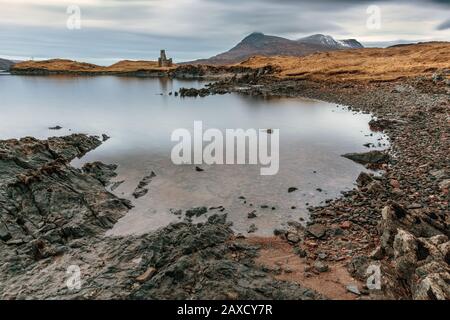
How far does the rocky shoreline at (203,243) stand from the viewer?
37.3 ft

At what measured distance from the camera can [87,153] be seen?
104 feet

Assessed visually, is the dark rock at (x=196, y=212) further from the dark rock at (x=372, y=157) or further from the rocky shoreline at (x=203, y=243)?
the dark rock at (x=372, y=157)

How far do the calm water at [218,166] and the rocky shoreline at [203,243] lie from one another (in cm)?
160

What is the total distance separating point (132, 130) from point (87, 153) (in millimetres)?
11848

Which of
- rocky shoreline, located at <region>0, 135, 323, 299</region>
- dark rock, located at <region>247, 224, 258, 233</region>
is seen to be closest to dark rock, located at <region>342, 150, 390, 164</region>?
dark rock, located at <region>247, 224, 258, 233</region>

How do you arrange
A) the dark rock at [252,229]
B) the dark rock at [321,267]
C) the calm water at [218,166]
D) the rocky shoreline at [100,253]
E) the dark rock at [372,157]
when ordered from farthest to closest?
the dark rock at [372,157] → the calm water at [218,166] → the dark rock at [252,229] → the dark rock at [321,267] → the rocky shoreline at [100,253]

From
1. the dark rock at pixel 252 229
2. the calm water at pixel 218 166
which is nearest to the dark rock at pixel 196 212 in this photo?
the calm water at pixel 218 166

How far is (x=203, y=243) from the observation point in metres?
14.2

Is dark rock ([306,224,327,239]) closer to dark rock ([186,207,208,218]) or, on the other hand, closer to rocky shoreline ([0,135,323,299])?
rocky shoreline ([0,135,323,299])

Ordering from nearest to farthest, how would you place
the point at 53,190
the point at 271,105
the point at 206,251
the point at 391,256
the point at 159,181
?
the point at 391,256 < the point at 206,251 < the point at 53,190 < the point at 159,181 < the point at 271,105

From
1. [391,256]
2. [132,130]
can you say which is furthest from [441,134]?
[132,130]

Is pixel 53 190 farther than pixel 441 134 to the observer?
No

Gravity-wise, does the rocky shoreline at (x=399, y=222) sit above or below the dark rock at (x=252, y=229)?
above
